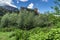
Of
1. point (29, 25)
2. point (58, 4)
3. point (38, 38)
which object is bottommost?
point (29, 25)

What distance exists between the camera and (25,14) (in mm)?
39188

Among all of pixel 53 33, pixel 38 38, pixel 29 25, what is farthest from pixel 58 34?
pixel 29 25

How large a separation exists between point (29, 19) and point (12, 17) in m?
5.33

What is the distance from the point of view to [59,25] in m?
5.77

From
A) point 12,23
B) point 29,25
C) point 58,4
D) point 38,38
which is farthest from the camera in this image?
point 12,23

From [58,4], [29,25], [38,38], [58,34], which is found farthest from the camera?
[29,25]

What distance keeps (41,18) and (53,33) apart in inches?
1357

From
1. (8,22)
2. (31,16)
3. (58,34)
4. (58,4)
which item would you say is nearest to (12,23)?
(8,22)

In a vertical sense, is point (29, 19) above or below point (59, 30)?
below

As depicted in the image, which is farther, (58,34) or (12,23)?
(12,23)

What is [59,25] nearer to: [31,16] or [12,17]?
[31,16]

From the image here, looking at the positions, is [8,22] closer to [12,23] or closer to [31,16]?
[12,23]

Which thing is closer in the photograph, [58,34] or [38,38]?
[58,34]

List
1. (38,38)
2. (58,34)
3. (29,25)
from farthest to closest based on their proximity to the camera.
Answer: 1. (29,25)
2. (38,38)
3. (58,34)
